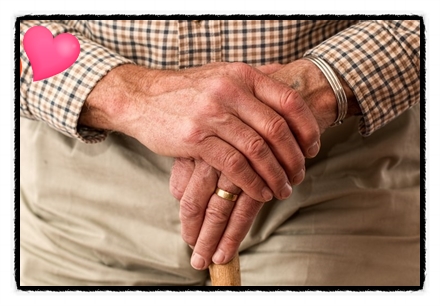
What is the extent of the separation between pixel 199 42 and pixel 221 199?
0.32 m

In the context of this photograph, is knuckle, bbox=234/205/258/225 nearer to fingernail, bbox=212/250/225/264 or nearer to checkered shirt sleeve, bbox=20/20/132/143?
fingernail, bbox=212/250/225/264

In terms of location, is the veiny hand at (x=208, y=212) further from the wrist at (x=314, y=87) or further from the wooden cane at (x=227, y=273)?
the wrist at (x=314, y=87)

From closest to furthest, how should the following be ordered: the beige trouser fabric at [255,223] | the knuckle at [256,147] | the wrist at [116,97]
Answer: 1. the knuckle at [256,147]
2. the wrist at [116,97]
3. the beige trouser fabric at [255,223]

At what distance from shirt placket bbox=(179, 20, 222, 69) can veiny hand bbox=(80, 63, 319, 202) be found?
11 centimetres

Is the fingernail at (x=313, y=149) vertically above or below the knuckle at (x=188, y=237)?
above

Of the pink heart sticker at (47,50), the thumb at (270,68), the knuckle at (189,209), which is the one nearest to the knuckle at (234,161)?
the knuckle at (189,209)

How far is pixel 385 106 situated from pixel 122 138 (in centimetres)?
54

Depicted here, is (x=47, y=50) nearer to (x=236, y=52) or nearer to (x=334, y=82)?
(x=236, y=52)

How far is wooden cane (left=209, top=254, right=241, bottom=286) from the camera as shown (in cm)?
115

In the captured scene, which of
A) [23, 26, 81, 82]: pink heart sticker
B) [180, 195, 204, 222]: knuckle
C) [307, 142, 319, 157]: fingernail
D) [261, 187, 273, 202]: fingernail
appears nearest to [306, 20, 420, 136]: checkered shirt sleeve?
[307, 142, 319, 157]: fingernail

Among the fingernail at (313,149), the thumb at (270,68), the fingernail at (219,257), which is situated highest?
the thumb at (270,68)

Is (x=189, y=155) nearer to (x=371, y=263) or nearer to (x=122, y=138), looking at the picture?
(x=122, y=138)

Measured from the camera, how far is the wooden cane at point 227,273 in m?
1.15

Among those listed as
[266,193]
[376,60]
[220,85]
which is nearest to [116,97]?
[220,85]
